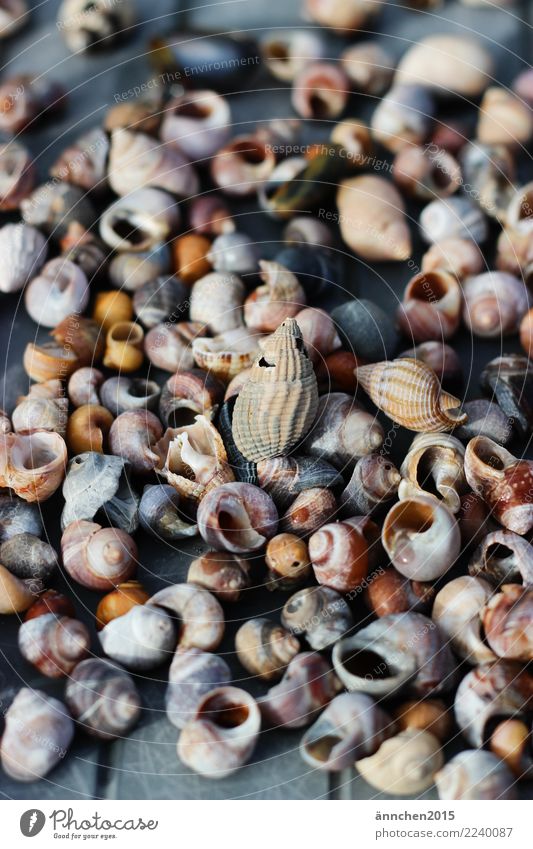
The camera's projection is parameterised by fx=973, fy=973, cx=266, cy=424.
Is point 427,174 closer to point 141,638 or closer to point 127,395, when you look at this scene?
point 127,395

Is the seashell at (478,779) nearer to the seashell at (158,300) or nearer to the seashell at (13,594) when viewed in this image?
the seashell at (13,594)

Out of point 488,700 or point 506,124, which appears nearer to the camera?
point 488,700

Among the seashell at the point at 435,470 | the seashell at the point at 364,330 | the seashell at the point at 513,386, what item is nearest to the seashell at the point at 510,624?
the seashell at the point at 435,470

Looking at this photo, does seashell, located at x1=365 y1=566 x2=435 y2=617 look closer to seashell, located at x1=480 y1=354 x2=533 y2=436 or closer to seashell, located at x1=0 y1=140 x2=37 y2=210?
seashell, located at x1=480 y1=354 x2=533 y2=436

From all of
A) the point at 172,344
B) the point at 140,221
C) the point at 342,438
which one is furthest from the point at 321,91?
the point at 342,438

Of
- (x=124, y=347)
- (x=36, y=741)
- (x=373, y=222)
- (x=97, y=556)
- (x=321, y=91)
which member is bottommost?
(x=36, y=741)

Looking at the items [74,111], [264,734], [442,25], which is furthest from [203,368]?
[442,25]
